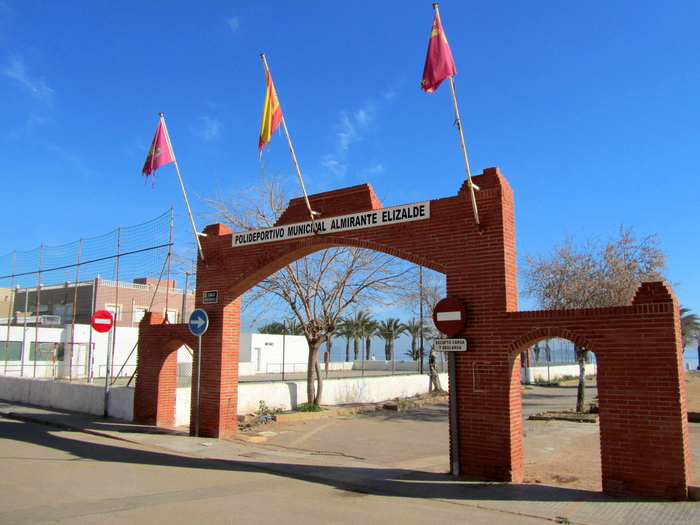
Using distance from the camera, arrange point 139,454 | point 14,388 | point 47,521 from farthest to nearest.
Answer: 1. point 14,388
2. point 139,454
3. point 47,521

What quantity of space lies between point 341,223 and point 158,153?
5.25 meters

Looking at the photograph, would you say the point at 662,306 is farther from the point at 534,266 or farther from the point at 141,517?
the point at 534,266

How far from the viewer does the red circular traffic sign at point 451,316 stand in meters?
9.25

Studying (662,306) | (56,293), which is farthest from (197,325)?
(56,293)

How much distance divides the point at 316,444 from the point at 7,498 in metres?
7.15

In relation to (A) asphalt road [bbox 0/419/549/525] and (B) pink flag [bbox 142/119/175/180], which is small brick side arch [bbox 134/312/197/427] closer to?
(A) asphalt road [bbox 0/419/549/525]

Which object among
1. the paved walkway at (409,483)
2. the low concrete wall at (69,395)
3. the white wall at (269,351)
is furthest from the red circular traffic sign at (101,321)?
the white wall at (269,351)

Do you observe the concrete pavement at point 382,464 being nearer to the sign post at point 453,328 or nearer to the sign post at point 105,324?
the sign post at point 453,328

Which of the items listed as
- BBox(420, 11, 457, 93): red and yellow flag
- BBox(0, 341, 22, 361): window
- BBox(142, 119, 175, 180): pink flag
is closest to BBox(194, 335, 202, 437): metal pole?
BBox(142, 119, 175, 180): pink flag

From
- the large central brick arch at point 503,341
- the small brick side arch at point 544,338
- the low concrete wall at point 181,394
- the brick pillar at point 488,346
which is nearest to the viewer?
the large central brick arch at point 503,341

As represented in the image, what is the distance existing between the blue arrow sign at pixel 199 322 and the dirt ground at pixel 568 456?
773 cm

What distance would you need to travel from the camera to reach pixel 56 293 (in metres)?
32.1

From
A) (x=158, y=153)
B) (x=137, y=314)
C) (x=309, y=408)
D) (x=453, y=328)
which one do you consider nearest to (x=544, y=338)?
(x=453, y=328)

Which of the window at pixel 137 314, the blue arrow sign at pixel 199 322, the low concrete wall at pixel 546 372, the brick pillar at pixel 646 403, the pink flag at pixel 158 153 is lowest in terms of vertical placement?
the low concrete wall at pixel 546 372
